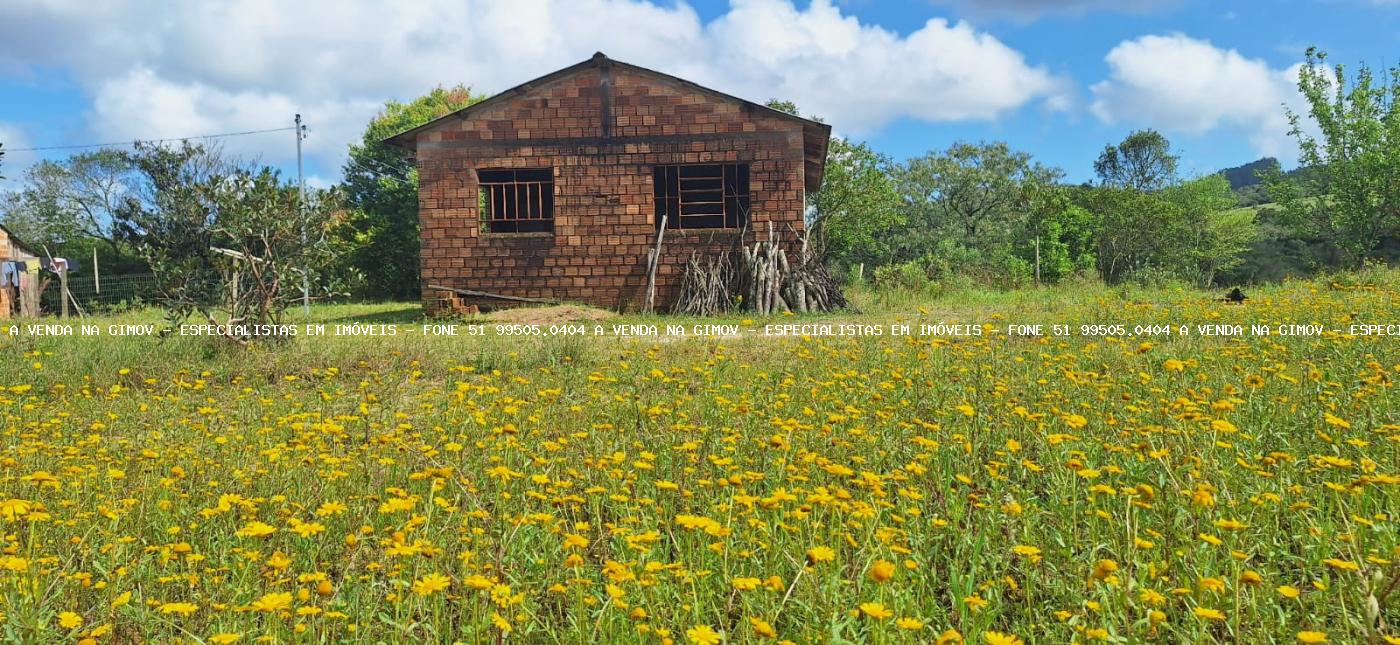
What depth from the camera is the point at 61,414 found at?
5.68 meters

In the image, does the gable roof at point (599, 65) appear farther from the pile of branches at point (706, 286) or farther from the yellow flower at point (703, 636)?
the yellow flower at point (703, 636)

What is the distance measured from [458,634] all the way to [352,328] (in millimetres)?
9728

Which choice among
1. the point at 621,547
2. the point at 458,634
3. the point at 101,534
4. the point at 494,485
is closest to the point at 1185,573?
the point at 621,547

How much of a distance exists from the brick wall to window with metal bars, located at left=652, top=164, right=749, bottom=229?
369 millimetres

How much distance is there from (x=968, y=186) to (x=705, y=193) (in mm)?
35885

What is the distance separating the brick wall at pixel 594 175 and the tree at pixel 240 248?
626 centimetres

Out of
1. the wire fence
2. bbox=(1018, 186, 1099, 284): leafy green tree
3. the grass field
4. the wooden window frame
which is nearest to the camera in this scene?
the grass field

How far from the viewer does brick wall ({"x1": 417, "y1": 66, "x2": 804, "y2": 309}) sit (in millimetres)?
15047

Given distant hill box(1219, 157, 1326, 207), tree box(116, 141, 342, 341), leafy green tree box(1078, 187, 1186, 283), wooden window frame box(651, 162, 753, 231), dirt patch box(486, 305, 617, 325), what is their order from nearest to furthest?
tree box(116, 141, 342, 341) < dirt patch box(486, 305, 617, 325) < wooden window frame box(651, 162, 753, 231) < distant hill box(1219, 157, 1326, 207) < leafy green tree box(1078, 187, 1186, 283)

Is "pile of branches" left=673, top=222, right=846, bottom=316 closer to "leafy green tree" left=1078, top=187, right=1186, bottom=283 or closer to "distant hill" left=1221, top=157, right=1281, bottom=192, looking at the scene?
"leafy green tree" left=1078, top=187, right=1186, bottom=283

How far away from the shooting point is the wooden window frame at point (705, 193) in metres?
15.3

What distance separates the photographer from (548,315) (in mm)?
13992

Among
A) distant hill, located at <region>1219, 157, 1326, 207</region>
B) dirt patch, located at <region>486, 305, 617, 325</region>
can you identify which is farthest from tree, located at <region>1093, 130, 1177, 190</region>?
dirt patch, located at <region>486, 305, 617, 325</region>

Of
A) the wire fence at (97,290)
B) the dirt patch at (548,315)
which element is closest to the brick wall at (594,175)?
the dirt patch at (548,315)
